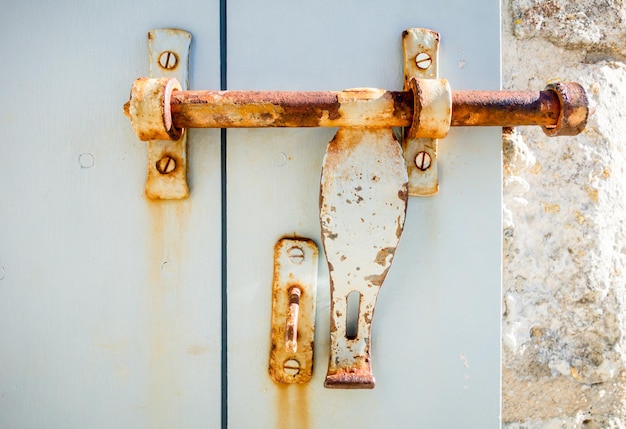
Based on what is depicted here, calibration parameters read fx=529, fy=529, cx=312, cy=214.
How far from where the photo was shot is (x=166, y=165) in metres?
0.51

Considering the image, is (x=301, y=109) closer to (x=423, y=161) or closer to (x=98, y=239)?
(x=423, y=161)

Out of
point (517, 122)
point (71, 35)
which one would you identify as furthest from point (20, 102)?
point (517, 122)

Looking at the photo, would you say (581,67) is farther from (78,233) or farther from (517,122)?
(78,233)

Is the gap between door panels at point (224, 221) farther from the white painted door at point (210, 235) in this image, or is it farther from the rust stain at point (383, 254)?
the rust stain at point (383, 254)

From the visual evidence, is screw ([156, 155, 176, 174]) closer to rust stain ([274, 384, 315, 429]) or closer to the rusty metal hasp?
the rusty metal hasp

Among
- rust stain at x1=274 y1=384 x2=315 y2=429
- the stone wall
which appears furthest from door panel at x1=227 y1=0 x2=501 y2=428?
the stone wall

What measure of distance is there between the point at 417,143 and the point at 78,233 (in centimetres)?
35

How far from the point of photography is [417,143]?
517 mm

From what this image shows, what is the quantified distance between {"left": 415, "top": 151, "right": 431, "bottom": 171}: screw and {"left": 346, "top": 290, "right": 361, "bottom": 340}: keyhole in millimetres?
137

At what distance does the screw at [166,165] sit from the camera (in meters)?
0.51

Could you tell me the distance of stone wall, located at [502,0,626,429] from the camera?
0.64m

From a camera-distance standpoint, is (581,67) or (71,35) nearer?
(71,35)

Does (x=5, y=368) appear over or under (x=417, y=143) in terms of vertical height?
under

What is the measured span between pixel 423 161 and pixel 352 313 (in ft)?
0.54
